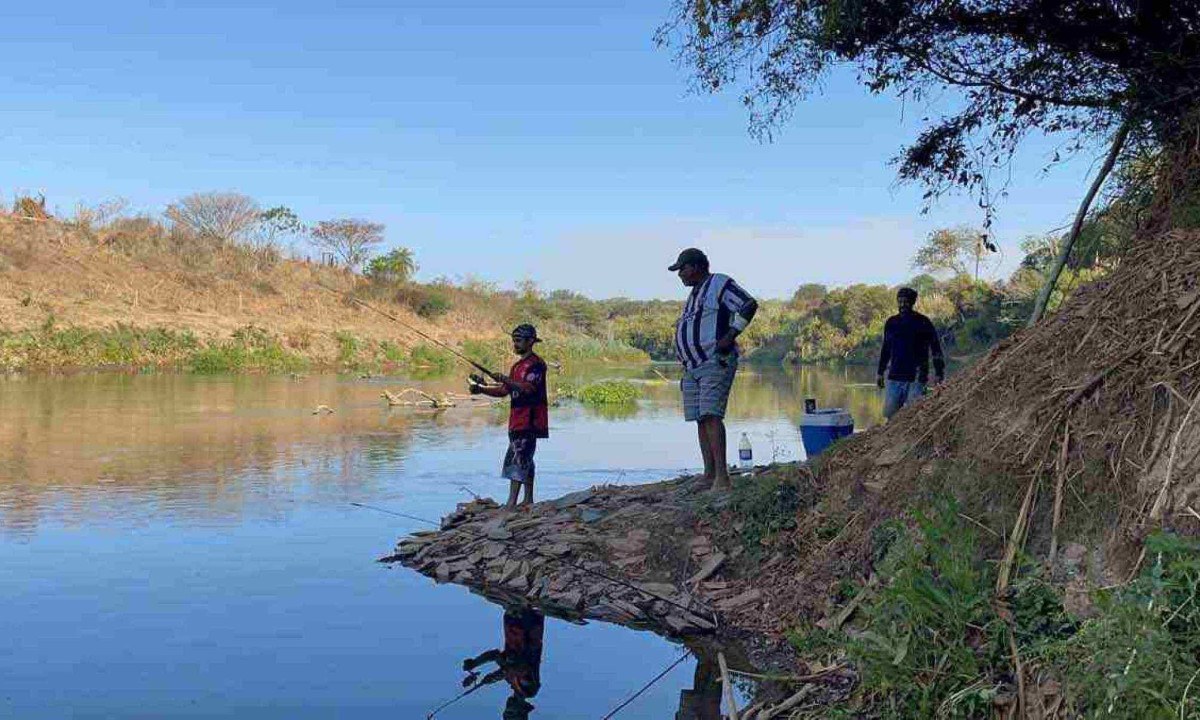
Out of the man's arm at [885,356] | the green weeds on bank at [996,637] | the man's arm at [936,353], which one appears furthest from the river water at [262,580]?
the man's arm at [936,353]

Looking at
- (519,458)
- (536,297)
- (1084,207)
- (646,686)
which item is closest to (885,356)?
(1084,207)

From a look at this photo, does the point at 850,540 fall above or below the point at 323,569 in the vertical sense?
above

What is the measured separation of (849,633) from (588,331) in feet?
234

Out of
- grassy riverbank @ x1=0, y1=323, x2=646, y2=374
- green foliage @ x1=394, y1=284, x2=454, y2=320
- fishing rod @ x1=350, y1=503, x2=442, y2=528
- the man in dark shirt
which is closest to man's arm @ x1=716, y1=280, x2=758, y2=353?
the man in dark shirt

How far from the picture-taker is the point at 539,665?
5.24 m

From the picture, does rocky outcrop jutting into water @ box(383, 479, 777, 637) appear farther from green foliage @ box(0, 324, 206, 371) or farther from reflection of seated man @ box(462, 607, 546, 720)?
green foliage @ box(0, 324, 206, 371)

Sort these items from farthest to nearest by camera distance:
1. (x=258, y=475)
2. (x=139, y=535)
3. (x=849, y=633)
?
(x=258, y=475) → (x=139, y=535) → (x=849, y=633)

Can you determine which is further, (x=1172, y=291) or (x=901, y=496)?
(x=901, y=496)

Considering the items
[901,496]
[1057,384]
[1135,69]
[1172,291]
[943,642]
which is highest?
[1135,69]

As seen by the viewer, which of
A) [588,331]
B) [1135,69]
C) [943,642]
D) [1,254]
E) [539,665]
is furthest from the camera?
[588,331]

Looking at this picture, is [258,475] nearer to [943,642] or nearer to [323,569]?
[323,569]

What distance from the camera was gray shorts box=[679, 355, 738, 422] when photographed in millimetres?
7426

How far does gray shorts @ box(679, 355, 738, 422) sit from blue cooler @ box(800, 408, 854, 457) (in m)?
1.13

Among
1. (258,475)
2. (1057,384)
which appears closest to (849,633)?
(1057,384)
